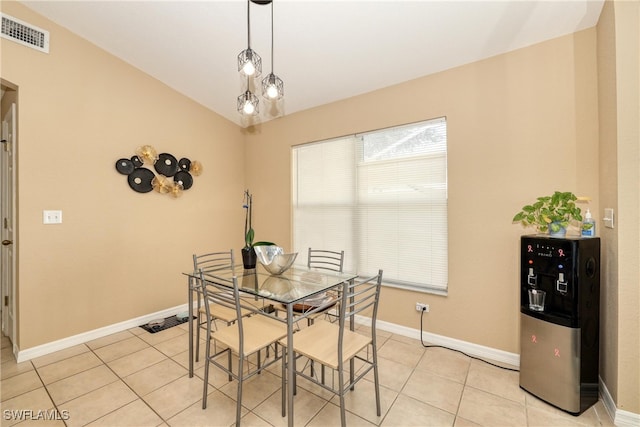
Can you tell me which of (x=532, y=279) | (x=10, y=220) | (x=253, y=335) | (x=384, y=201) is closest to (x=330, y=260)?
(x=384, y=201)

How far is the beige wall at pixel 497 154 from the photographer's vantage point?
6.86 feet

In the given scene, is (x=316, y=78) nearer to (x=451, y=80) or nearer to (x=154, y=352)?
(x=451, y=80)

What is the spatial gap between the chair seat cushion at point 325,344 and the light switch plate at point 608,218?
169 centimetres

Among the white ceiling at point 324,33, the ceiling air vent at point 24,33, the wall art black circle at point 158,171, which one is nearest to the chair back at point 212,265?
the wall art black circle at point 158,171

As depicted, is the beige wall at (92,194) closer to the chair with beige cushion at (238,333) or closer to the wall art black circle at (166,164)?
the wall art black circle at (166,164)

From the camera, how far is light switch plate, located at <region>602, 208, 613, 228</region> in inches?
69.9

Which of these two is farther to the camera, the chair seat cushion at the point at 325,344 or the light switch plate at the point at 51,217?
the light switch plate at the point at 51,217

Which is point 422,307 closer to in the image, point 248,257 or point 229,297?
point 248,257

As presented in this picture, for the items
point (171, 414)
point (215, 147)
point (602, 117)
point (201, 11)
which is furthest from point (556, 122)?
point (215, 147)

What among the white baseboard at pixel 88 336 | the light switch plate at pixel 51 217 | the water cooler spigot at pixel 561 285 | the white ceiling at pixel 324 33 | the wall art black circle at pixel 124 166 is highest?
the white ceiling at pixel 324 33

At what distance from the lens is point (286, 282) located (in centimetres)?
216

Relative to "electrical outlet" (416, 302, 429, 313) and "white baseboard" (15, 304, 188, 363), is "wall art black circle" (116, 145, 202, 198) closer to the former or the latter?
"white baseboard" (15, 304, 188, 363)

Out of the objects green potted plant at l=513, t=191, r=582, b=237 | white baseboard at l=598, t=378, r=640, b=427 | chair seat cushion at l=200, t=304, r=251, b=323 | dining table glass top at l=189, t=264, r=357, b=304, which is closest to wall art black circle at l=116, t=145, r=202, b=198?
dining table glass top at l=189, t=264, r=357, b=304

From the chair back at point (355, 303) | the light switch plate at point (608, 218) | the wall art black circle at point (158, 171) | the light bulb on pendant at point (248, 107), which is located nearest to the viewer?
the chair back at point (355, 303)
